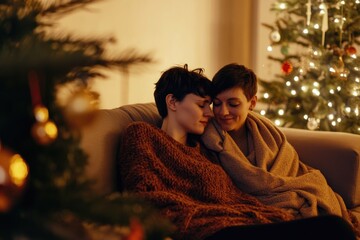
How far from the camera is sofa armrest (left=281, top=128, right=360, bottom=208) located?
2453 mm

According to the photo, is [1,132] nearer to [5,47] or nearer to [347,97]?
[5,47]

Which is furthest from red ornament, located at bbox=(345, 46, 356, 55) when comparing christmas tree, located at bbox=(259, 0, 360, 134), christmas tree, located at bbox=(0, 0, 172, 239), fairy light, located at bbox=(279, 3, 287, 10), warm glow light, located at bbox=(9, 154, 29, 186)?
warm glow light, located at bbox=(9, 154, 29, 186)

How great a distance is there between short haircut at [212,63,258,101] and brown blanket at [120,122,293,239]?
13.2 inches

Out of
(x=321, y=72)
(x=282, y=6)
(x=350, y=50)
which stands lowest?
(x=321, y=72)

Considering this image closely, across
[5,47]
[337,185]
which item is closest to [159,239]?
[5,47]

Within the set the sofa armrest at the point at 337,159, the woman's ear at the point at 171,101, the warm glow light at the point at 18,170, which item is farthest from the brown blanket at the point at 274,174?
the warm glow light at the point at 18,170

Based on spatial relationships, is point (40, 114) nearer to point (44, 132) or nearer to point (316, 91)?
point (44, 132)

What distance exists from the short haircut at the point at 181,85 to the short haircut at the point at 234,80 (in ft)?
0.41

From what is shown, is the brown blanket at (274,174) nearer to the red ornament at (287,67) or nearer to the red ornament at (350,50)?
the red ornament at (287,67)

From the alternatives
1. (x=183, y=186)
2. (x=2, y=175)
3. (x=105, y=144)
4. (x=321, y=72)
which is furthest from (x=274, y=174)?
(x=2, y=175)

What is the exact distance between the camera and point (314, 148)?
256cm

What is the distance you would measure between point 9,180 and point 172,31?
132 inches

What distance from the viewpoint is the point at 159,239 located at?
0.64m

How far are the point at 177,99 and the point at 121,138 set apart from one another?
10.6 inches
